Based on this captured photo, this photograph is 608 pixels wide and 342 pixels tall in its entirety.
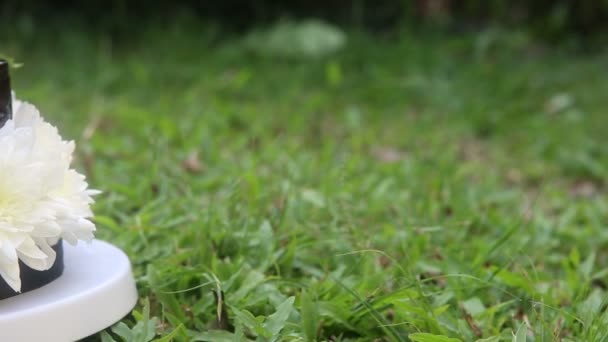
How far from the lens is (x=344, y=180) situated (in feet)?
6.07

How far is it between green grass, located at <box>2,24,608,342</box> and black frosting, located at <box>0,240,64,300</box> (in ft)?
0.35

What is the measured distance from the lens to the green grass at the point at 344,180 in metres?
1.15

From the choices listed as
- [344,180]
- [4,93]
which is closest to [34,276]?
[4,93]

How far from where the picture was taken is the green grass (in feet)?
3.76

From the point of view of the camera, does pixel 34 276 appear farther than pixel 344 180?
No

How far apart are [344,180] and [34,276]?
39.0 inches

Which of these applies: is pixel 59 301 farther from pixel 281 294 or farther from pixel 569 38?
pixel 569 38

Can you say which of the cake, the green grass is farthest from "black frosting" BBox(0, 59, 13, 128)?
the green grass

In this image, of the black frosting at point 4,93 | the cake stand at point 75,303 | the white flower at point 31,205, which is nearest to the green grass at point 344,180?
the cake stand at point 75,303

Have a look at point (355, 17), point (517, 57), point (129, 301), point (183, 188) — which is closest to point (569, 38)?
point (517, 57)

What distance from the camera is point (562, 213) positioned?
199 cm

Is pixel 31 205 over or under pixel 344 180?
over

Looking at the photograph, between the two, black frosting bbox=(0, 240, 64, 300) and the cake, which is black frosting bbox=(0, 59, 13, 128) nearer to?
the cake

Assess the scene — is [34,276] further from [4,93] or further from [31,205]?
[4,93]
